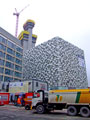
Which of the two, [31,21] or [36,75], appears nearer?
[36,75]

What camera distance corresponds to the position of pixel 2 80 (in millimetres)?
54969

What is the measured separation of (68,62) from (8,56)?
159ft

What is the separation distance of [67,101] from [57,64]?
73.3m

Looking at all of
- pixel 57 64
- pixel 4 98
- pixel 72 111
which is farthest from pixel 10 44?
pixel 72 111

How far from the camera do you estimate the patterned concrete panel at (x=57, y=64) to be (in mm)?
88938

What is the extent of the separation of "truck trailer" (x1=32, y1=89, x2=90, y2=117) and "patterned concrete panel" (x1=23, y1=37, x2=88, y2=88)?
68.7m

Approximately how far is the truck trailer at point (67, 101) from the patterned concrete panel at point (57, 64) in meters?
68.7

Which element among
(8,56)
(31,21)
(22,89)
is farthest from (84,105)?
(31,21)

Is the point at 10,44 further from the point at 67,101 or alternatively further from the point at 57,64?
the point at 67,101

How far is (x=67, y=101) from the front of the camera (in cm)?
1567

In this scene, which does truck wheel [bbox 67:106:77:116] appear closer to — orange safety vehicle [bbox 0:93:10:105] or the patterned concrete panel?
orange safety vehicle [bbox 0:93:10:105]

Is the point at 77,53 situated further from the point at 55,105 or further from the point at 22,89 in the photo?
the point at 55,105

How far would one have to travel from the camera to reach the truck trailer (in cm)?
1463

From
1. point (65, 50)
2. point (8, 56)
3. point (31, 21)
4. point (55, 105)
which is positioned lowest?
point (55, 105)
